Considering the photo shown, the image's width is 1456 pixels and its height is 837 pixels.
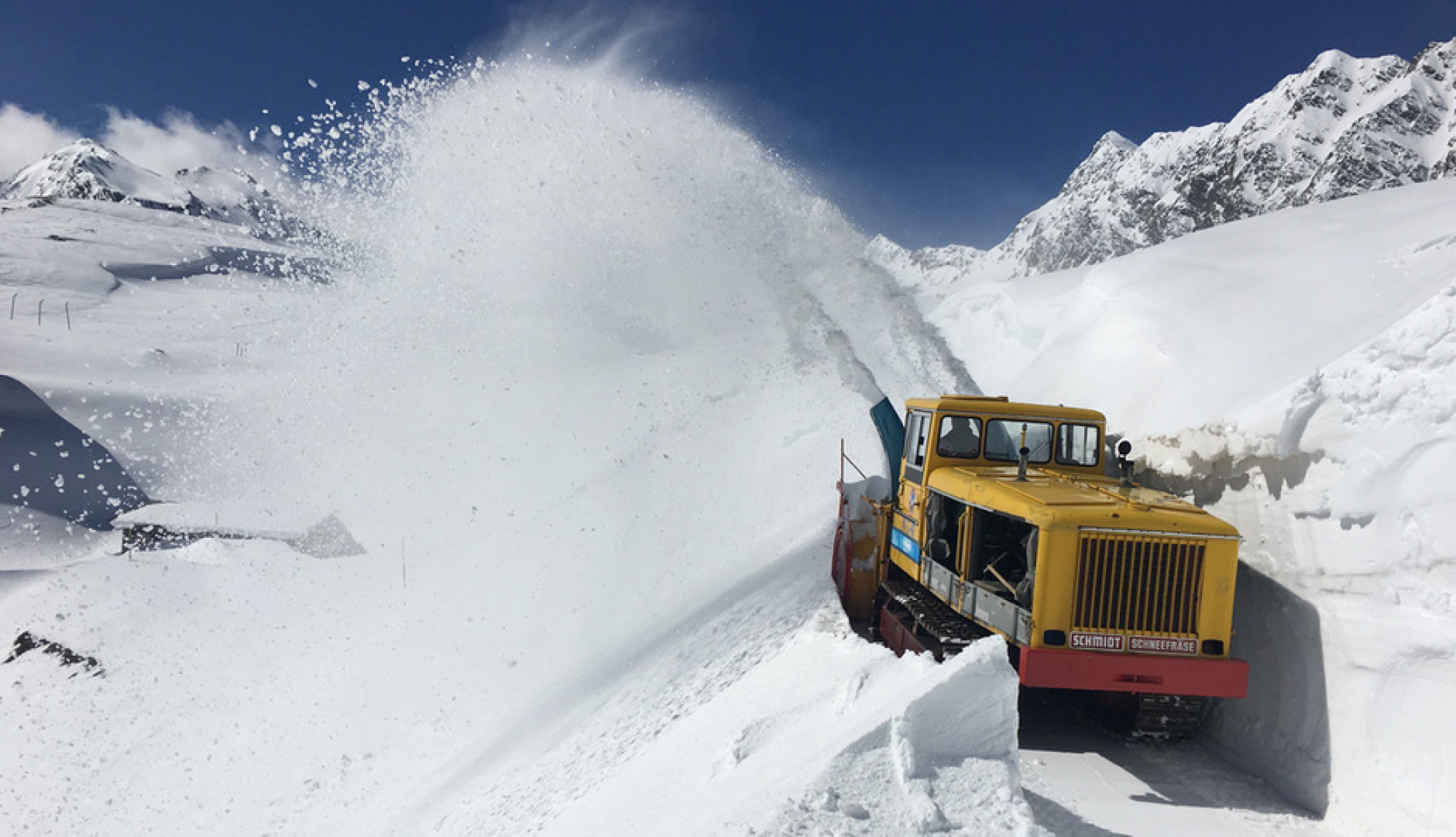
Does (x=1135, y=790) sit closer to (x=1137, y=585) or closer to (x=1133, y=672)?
(x=1133, y=672)

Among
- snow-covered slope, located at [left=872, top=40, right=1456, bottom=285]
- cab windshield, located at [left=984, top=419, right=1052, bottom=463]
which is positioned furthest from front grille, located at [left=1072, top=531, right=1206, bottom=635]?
snow-covered slope, located at [left=872, top=40, right=1456, bottom=285]

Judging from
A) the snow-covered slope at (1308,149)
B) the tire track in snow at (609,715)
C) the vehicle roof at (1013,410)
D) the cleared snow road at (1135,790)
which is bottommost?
the tire track in snow at (609,715)

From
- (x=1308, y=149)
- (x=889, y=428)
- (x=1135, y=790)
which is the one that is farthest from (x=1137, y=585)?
(x=1308, y=149)

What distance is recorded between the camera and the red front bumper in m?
6.20

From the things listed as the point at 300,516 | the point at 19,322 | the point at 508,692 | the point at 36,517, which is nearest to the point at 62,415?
the point at 36,517

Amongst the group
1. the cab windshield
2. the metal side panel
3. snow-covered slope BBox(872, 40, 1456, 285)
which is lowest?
the metal side panel

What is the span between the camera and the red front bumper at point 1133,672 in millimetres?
6203

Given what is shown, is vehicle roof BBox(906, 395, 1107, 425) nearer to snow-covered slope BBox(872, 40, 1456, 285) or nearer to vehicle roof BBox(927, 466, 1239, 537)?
vehicle roof BBox(927, 466, 1239, 537)

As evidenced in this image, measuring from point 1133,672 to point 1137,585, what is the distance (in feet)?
2.09

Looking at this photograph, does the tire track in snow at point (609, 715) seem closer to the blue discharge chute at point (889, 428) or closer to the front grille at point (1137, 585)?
the blue discharge chute at point (889, 428)

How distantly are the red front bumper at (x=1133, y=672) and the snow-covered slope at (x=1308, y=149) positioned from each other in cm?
15186

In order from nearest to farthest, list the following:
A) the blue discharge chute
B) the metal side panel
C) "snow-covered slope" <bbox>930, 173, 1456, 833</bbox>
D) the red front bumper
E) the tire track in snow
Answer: "snow-covered slope" <bbox>930, 173, 1456, 833</bbox>
the red front bumper
the metal side panel
the tire track in snow
the blue discharge chute

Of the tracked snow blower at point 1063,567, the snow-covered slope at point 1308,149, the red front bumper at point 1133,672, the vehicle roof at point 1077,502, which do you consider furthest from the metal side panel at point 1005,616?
the snow-covered slope at point 1308,149

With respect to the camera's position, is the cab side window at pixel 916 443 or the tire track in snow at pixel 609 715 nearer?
the tire track in snow at pixel 609 715
